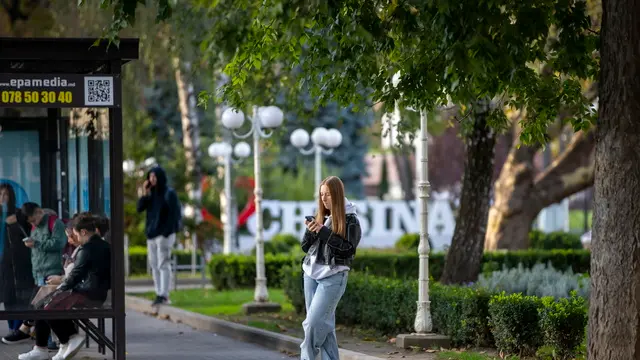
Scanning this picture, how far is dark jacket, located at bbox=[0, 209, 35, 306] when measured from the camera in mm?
11750

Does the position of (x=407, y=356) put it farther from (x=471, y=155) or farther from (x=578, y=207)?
(x=578, y=207)

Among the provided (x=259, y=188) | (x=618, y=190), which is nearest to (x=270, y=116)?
(x=259, y=188)

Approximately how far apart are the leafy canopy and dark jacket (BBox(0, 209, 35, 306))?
7.52 ft

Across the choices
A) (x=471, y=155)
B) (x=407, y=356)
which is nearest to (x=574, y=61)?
(x=407, y=356)

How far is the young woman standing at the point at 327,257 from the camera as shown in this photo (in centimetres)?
1052

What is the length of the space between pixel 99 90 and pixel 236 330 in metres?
5.10

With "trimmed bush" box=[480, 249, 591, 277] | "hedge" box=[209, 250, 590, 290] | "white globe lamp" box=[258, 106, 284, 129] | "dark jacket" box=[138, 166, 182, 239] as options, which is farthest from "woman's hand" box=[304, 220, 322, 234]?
"trimmed bush" box=[480, 249, 591, 277]

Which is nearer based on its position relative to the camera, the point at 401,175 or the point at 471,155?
the point at 471,155

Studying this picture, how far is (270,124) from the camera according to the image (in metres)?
19.0

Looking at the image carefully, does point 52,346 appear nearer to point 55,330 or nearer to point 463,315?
point 55,330

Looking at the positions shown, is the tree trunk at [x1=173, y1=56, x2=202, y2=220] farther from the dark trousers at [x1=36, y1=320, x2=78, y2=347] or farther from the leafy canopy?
the leafy canopy

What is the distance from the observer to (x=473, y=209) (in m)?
16.7

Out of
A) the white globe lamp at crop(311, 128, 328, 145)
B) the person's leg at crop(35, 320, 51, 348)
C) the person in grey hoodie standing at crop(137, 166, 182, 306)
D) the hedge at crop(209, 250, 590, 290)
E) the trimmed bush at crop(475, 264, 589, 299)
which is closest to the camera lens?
the person's leg at crop(35, 320, 51, 348)

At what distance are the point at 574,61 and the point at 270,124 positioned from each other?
9081 millimetres
